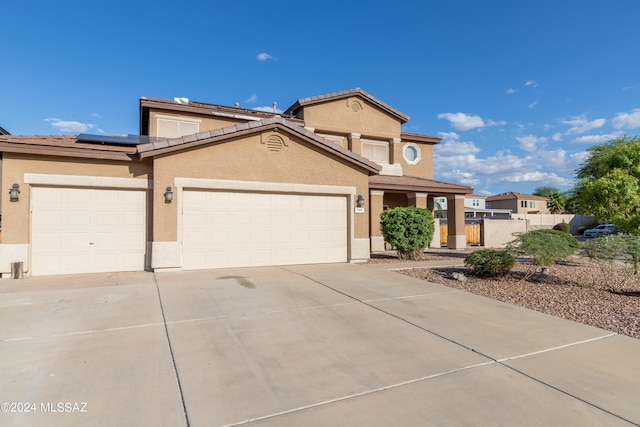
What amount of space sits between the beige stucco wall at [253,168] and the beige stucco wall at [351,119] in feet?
19.0

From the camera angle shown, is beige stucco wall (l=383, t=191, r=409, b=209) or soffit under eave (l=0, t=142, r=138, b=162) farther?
beige stucco wall (l=383, t=191, r=409, b=209)

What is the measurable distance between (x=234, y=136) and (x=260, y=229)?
311 cm

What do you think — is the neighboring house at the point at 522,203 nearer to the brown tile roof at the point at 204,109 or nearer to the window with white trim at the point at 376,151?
the window with white trim at the point at 376,151

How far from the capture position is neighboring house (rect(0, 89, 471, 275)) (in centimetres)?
941

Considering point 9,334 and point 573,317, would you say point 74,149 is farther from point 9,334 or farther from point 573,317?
point 573,317

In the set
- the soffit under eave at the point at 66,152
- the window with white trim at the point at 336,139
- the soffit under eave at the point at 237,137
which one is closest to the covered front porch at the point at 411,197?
the window with white trim at the point at 336,139

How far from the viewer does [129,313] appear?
5988mm

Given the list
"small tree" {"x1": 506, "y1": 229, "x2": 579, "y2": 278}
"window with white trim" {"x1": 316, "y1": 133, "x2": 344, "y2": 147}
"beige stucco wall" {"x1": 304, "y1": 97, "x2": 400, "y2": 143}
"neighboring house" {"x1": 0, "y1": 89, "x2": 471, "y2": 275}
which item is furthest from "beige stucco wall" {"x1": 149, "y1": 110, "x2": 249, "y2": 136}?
→ "small tree" {"x1": 506, "y1": 229, "x2": 579, "y2": 278}

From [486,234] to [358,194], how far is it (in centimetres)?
1236

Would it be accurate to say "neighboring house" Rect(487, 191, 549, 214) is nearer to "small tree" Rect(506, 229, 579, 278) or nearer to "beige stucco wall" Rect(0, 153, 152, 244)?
"small tree" Rect(506, 229, 579, 278)

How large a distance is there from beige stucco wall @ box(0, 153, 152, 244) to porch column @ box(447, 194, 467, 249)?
15.6 m

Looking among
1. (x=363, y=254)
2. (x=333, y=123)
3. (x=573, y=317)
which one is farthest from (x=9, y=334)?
(x=333, y=123)

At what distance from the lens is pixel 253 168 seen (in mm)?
11117

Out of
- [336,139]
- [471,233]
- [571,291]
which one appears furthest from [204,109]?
[471,233]
